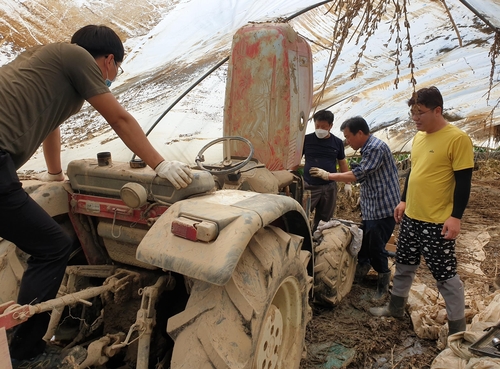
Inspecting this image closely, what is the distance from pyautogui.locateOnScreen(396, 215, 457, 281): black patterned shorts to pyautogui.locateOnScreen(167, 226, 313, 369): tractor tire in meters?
1.47

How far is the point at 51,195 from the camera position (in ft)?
7.30

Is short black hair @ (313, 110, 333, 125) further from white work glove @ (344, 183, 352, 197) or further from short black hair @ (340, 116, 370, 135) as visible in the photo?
white work glove @ (344, 183, 352, 197)

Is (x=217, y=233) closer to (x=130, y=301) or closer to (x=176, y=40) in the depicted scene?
(x=130, y=301)

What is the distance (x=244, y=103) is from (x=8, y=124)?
6.64ft

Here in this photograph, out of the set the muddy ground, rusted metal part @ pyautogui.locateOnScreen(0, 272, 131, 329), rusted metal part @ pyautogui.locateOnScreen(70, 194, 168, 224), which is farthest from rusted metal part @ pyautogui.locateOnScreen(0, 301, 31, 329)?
the muddy ground

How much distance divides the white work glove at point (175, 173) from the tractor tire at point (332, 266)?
1903mm

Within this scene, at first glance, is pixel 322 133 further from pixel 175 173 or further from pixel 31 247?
pixel 31 247

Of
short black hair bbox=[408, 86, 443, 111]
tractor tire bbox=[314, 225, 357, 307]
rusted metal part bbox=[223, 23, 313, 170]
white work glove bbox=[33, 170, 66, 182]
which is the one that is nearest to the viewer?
white work glove bbox=[33, 170, 66, 182]

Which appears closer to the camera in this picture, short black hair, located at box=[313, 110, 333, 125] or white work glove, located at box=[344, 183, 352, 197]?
short black hair, located at box=[313, 110, 333, 125]

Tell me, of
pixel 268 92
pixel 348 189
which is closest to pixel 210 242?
pixel 268 92

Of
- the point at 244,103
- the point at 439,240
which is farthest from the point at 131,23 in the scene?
the point at 439,240

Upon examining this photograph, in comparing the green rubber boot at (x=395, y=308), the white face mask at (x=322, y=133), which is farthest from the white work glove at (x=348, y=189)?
the green rubber boot at (x=395, y=308)

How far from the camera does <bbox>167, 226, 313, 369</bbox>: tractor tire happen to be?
169 centimetres

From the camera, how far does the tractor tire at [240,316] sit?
1688 mm
